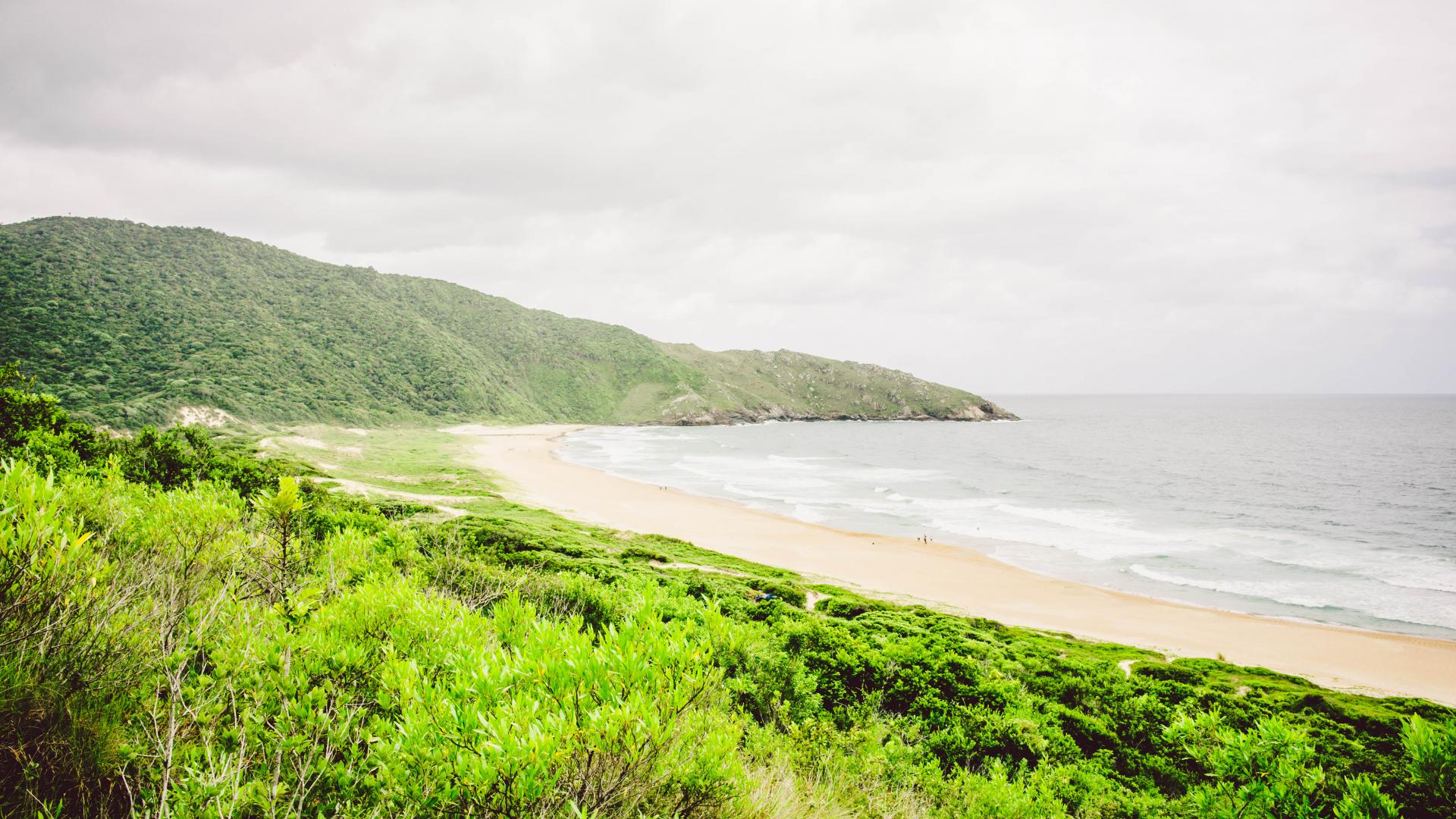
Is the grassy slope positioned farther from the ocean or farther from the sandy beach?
the ocean

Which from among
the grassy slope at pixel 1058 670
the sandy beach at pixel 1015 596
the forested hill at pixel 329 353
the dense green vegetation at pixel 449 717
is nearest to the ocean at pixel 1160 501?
the sandy beach at pixel 1015 596

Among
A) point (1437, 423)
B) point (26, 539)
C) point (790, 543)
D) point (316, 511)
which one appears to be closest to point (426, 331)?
point (790, 543)

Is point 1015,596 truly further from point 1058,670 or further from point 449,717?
point 449,717

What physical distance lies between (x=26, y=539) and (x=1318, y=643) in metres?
35.2

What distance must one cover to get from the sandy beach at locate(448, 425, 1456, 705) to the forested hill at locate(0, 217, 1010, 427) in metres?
52.0

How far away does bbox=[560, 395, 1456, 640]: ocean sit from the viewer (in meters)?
29.7

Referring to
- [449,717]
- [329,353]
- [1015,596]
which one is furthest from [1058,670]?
[329,353]

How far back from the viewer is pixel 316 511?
15.6 meters

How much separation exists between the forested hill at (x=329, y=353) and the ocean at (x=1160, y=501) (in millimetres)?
37827

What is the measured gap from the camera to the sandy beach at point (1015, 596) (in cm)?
2100

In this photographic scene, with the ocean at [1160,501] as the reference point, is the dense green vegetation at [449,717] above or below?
above

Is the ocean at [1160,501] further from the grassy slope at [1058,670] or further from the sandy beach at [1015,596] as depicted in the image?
the grassy slope at [1058,670]

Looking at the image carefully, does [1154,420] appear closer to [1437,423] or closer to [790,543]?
[1437,423]

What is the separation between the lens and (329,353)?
101125 millimetres
